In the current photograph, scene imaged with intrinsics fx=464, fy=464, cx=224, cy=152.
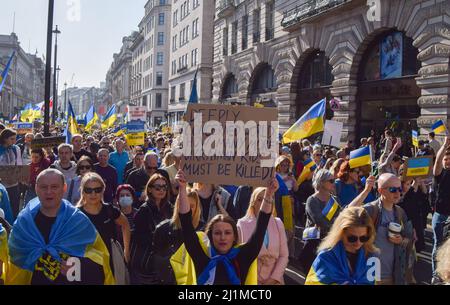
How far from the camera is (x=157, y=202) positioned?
203 inches

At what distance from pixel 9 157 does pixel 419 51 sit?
1385 cm

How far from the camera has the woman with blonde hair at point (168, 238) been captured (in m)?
4.38

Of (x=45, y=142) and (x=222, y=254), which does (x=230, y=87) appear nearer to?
(x=45, y=142)

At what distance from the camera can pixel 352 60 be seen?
64.4 feet

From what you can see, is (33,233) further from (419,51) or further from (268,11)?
(268,11)

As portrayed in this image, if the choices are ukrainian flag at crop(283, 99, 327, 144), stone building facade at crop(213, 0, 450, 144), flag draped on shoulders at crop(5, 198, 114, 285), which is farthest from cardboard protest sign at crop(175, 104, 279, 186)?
stone building facade at crop(213, 0, 450, 144)

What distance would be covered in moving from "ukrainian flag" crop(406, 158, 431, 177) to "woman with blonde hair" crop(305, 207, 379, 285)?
337cm

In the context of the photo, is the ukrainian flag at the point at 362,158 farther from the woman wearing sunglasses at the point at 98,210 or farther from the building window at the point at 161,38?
→ the building window at the point at 161,38

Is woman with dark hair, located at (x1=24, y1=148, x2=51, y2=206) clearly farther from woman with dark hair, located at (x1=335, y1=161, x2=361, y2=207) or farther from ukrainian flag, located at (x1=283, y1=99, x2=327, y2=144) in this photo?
ukrainian flag, located at (x1=283, y1=99, x2=327, y2=144)

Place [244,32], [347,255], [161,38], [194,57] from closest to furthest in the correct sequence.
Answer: [347,255] → [244,32] → [194,57] → [161,38]

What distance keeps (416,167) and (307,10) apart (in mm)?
17442

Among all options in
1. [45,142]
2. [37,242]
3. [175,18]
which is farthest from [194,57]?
[37,242]

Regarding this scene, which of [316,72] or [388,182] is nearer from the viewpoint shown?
[388,182]

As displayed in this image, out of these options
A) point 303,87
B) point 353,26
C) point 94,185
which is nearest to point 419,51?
point 353,26
